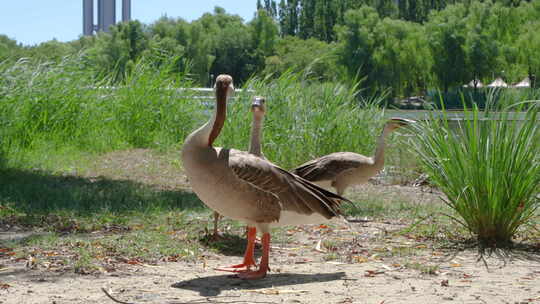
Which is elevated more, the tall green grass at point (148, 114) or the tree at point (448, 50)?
the tree at point (448, 50)

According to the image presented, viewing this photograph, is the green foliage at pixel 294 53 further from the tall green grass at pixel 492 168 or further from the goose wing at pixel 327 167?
the tall green grass at pixel 492 168

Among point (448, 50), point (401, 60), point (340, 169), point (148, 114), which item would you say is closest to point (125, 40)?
point (401, 60)

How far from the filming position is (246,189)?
418 cm

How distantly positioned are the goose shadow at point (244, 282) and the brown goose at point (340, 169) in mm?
2371

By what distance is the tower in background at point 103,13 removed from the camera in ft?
161

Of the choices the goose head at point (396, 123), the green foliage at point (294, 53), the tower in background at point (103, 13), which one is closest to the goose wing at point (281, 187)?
the goose head at point (396, 123)

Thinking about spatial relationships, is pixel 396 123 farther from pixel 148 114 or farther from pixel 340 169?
pixel 148 114

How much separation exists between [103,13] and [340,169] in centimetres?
4626

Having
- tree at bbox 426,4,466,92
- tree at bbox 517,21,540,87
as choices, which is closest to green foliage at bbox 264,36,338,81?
tree at bbox 426,4,466,92

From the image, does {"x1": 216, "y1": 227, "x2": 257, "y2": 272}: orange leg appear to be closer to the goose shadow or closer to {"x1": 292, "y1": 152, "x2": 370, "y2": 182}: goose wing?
the goose shadow

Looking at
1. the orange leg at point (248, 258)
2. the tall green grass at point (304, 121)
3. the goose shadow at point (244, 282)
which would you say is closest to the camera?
the goose shadow at point (244, 282)

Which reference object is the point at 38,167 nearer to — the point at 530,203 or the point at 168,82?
the point at 168,82

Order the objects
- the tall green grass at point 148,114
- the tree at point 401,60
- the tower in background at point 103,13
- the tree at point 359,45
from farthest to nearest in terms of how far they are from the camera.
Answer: the tree at point 359,45 → the tree at point 401,60 → the tower in background at point 103,13 → the tall green grass at point 148,114

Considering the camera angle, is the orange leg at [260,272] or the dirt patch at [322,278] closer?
the dirt patch at [322,278]
